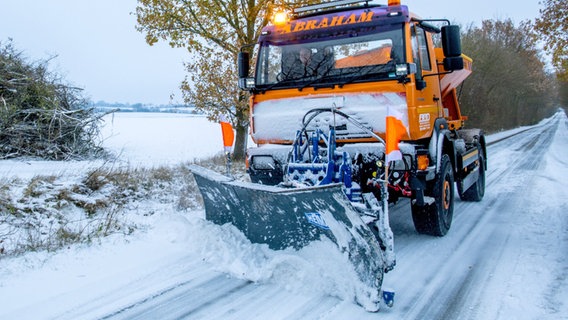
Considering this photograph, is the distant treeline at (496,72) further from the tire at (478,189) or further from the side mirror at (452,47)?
the side mirror at (452,47)

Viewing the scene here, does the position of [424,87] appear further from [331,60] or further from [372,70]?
[331,60]

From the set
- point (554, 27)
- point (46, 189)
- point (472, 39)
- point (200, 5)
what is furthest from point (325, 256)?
point (472, 39)

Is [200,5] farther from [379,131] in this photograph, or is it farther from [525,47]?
[525,47]

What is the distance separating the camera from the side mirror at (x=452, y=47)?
467 centimetres

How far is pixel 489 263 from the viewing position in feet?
14.2

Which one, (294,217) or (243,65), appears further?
(243,65)

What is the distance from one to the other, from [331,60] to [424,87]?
1.10m

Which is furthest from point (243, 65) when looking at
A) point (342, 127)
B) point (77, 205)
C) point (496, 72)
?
point (496, 72)

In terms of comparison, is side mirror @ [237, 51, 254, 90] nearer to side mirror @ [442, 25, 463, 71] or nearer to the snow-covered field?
the snow-covered field

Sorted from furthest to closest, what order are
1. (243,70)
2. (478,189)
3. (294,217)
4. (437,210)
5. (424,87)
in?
(478,189) → (243,70) → (437,210) → (424,87) → (294,217)

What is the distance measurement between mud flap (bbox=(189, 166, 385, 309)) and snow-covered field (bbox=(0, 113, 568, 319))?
11 cm

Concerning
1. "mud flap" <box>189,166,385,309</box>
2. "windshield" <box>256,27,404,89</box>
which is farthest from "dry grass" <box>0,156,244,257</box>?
"windshield" <box>256,27,404,89</box>

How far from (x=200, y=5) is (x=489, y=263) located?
10186 mm

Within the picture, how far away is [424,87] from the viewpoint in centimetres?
482
